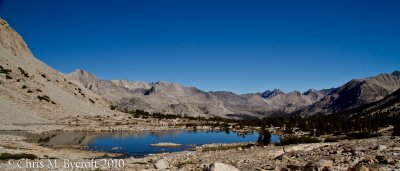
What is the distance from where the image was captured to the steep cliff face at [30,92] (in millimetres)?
109688

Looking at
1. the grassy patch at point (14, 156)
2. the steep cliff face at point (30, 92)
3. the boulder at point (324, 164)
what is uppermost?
the steep cliff face at point (30, 92)

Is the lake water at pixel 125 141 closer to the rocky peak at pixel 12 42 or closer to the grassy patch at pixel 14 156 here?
the grassy patch at pixel 14 156

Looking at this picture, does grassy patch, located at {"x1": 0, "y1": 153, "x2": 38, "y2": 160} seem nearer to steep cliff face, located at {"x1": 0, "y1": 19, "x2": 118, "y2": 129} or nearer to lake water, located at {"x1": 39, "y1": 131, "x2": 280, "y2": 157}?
lake water, located at {"x1": 39, "y1": 131, "x2": 280, "y2": 157}

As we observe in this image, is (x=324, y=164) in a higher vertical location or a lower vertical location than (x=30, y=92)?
lower

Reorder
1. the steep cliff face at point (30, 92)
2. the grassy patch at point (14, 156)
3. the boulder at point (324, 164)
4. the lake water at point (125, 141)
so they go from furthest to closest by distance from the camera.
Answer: the steep cliff face at point (30, 92), the lake water at point (125, 141), the grassy patch at point (14, 156), the boulder at point (324, 164)

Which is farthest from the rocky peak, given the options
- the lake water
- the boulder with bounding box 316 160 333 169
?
the boulder with bounding box 316 160 333 169

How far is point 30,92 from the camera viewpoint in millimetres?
130000

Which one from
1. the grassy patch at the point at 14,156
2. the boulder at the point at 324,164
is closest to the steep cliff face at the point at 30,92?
the grassy patch at the point at 14,156

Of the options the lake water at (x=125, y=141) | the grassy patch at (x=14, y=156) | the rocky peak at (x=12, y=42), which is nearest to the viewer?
the grassy patch at (x=14, y=156)

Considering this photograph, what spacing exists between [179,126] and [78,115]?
36.3 m

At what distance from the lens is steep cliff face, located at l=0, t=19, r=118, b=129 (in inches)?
4318

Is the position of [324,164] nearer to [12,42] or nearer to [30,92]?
[30,92]

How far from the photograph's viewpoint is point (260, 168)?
31.6m

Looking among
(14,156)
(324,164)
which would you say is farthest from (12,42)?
(324,164)
